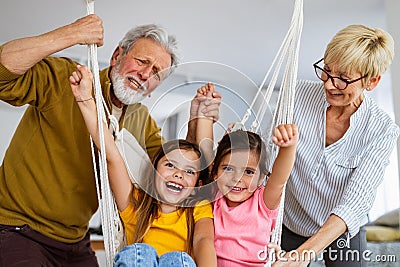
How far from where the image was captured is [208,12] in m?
3.58

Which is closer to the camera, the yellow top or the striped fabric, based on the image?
the yellow top

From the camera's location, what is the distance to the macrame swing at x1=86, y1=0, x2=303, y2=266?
145 centimetres

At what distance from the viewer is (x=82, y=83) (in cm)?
142

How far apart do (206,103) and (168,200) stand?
0.30 m

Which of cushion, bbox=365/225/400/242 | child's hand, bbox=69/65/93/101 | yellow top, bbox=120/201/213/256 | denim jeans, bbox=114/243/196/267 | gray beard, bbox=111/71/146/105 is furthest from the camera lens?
cushion, bbox=365/225/400/242

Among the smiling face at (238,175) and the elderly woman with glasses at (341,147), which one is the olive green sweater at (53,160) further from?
the elderly woman with glasses at (341,147)

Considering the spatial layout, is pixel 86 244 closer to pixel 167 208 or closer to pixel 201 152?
pixel 167 208

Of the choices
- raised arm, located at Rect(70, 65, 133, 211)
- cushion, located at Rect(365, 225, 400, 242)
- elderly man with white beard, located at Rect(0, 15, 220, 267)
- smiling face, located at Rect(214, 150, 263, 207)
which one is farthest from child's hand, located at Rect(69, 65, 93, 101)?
cushion, located at Rect(365, 225, 400, 242)

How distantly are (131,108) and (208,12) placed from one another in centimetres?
209

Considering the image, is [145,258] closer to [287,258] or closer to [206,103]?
[287,258]

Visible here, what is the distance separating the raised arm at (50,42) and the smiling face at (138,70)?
23 cm

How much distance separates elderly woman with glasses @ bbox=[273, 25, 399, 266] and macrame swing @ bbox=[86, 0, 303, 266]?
0.78 ft

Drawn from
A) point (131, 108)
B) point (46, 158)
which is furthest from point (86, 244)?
point (131, 108)

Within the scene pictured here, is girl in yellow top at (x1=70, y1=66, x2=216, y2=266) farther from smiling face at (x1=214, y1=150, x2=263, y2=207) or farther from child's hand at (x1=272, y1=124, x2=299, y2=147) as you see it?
child's hand at (x1=272, y1=124, x2=299, y2=147)
